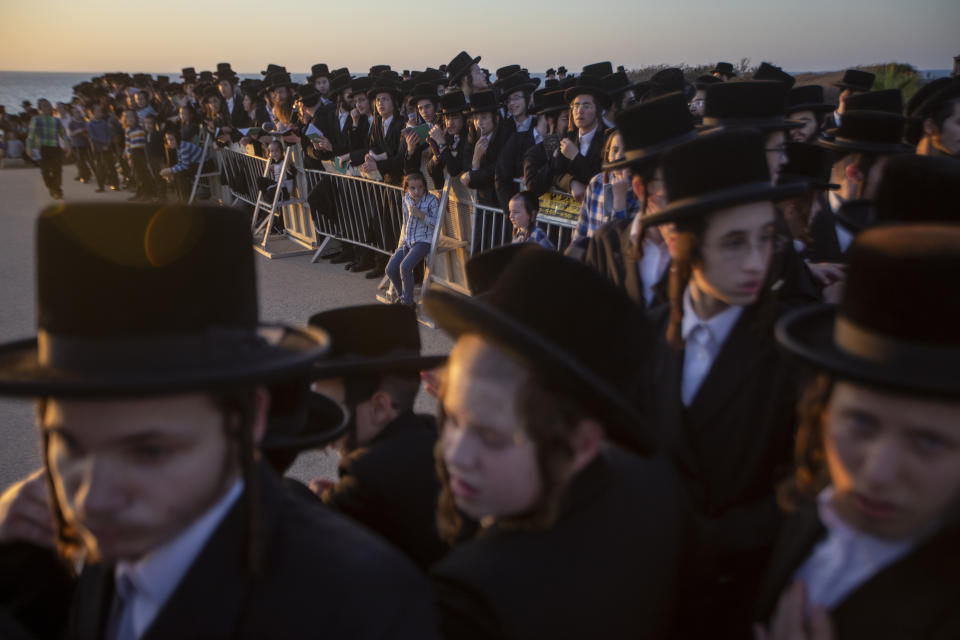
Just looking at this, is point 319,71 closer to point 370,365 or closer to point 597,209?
point 597,209

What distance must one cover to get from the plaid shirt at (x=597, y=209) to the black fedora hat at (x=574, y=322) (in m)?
3.57

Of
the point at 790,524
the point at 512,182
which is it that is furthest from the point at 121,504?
the point at 512,182

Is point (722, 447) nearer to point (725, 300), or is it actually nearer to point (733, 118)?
point (725, 300)

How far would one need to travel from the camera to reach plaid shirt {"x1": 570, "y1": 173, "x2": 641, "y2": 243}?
5109mm

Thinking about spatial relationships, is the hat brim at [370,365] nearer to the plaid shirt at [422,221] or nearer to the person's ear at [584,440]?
the person's ear at [584,440]

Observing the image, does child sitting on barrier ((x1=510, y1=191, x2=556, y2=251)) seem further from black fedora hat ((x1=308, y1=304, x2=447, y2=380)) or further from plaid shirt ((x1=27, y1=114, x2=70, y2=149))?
plaid shirt ((x1=27, y1=114, x2=70, y2=149))

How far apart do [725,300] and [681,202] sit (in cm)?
38

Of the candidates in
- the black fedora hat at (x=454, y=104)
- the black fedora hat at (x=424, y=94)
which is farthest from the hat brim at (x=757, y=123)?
the black fedora hat at (x=424, y=94)

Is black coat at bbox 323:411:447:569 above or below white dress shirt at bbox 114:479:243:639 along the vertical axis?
below

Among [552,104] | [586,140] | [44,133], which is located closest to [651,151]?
[586,140]

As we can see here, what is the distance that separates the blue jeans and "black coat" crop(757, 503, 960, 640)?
22.2 feet

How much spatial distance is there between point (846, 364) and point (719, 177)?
118 centimetres

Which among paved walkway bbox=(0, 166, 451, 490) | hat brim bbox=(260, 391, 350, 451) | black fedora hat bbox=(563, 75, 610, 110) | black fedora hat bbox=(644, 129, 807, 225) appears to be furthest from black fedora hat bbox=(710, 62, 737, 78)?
hat brim bbox=(260, 391, 350, 451)

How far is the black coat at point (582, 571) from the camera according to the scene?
1273 mm
